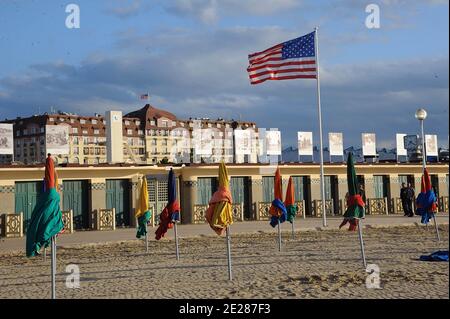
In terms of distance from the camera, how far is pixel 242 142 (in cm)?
3316

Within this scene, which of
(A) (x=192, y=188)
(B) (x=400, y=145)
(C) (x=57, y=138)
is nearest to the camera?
(C) (x=57, y=138)

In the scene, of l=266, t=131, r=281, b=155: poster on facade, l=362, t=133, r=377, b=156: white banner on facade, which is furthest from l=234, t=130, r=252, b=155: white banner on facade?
l=362, t=133, r=377, b=156: white banner on facade

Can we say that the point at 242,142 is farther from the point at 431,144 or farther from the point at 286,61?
the point at 431,144

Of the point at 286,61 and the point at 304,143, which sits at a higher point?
the point at 286,61

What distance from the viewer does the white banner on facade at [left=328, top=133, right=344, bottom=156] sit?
110ft

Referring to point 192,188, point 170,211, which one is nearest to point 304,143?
point 192,188

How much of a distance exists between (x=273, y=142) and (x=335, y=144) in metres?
4.32

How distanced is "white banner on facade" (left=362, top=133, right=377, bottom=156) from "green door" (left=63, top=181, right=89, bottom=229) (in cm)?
1797

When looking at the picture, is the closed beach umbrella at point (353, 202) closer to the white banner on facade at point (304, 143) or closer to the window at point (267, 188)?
the window at point (267, 188)

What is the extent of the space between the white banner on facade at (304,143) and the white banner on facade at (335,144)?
1.26m

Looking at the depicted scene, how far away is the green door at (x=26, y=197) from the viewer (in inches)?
931
